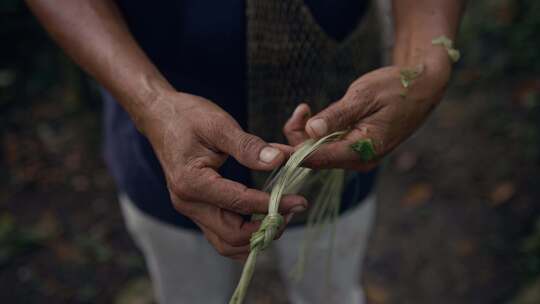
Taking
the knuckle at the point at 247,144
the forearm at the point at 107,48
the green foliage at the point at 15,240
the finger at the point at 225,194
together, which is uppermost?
the forearm at the point at 107,48

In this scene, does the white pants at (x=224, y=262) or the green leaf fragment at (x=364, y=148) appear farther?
the white pants at (x=224, y=262)

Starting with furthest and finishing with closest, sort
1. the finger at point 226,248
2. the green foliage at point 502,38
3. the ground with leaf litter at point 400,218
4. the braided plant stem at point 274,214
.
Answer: the green foliage at point 502,38, the ground with leaf litter at point 400,218, the finger at point 226,248, the braided plant stem at point 274,214

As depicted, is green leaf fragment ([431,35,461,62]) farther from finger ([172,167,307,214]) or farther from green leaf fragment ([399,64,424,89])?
finger ([172,167,307,214])

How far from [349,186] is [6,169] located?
1.96 metres

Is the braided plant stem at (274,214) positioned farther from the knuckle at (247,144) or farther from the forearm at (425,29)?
the forearm at (425,29)

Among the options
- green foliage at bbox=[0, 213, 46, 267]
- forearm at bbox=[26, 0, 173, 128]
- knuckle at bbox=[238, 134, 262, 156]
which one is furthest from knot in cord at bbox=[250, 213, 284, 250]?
green foliage at bbox=[0, 213, 46, 267]

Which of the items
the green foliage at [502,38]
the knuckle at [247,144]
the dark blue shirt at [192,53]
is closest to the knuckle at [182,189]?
the knuckle at [247,144]

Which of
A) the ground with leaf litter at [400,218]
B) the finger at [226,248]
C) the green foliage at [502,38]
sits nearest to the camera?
the finger at [226,248]

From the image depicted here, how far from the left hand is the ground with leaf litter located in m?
1.36

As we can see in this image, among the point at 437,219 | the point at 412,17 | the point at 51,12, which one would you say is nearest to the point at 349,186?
the point at 412,17

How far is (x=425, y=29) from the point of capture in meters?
1.15

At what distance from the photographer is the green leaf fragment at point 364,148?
977 millimetres

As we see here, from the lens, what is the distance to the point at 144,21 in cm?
120

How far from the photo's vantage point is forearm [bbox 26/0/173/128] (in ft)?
3.34
